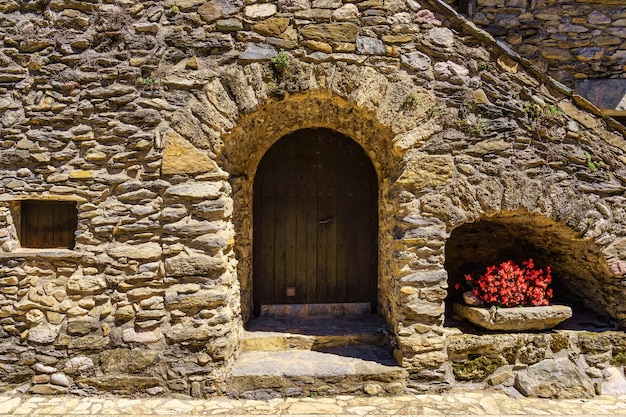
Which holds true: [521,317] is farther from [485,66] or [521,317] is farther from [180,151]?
[180,151]

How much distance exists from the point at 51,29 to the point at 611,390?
605 cm

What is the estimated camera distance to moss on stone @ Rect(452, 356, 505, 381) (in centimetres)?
391

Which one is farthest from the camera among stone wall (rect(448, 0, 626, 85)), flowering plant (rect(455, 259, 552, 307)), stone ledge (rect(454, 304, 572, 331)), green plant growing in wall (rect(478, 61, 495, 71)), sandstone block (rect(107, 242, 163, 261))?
stone wall (rect(448, 0, 626, 85))

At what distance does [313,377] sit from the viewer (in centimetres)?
375

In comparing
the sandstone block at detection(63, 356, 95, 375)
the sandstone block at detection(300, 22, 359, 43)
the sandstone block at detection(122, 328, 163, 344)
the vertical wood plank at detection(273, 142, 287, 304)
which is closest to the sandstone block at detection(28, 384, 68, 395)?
the sandstone block at detection(63, 356, 95, 375)

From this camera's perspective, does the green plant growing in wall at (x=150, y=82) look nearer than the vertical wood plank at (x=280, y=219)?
Yes

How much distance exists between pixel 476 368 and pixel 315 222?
2.20 meters

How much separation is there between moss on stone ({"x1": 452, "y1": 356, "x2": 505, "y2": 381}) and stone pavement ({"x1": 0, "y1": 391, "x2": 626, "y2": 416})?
172 mm

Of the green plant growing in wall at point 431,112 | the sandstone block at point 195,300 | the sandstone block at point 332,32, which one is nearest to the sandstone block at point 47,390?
the sandstone block at point 195,300

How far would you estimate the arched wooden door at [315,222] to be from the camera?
480 centimetres

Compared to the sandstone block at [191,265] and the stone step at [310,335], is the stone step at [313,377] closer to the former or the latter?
the stone step at [310,335]

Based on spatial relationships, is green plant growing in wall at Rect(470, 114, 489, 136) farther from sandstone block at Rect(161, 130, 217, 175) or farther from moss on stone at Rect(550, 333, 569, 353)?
sandstone block at Rect(161, 130, 217, 175)

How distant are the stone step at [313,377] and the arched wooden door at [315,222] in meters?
1.00

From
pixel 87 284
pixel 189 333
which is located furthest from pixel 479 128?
pixel 87 284
